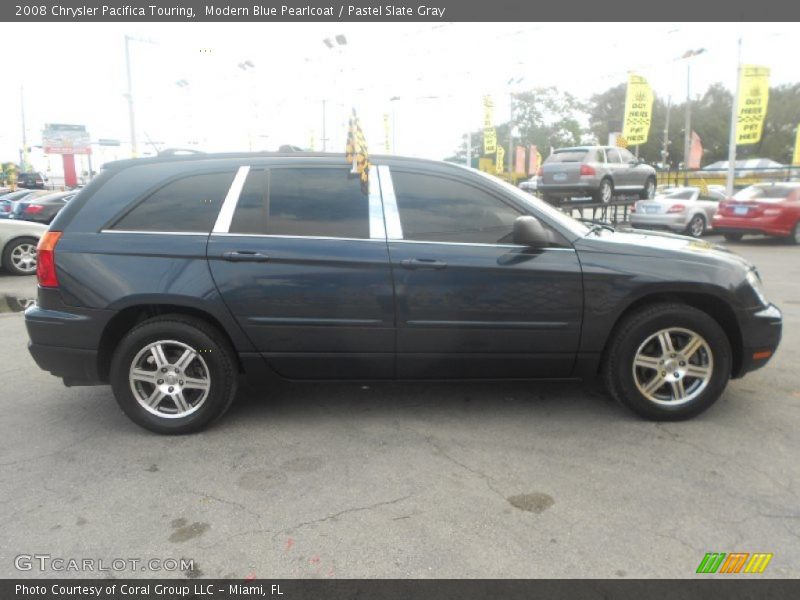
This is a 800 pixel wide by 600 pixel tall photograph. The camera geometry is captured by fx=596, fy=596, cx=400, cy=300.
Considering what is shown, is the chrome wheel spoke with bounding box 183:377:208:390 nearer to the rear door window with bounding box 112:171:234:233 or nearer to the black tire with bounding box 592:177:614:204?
the rear door window with bounding box 112:171:234:233

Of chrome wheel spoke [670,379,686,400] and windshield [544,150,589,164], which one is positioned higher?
windshield [544,150,589,164]

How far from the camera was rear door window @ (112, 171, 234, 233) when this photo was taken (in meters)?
3.63

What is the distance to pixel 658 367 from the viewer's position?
3.74m

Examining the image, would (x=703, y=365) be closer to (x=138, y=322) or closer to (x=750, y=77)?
(x=138, y=322)

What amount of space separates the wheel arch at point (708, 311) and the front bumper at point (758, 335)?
28 mm

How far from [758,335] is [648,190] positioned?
1550 centimetres

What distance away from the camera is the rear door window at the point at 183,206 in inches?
143

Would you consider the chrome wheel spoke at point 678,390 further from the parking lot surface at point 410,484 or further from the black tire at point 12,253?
the black tire at point 12,253

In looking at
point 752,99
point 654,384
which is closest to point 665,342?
point 654,384

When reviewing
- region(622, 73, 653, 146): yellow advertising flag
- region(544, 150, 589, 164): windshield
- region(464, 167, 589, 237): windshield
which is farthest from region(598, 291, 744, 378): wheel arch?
region(622, 73, 653, 146): yellow advertising flag

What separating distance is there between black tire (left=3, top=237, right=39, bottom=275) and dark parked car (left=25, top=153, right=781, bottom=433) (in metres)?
7.78

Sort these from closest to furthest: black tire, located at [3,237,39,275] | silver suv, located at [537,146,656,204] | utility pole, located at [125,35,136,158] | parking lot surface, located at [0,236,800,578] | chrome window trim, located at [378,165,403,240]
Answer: parking lot surface, located at [0,236,800,578] → chrome window trim, located at [378,165,403,240] → black tire, located at [3,237,39,275] → silver suv, located at [537,146,656,204] → utility pole, located at [125,35,136,158]

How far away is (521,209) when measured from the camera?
3.74 metres
